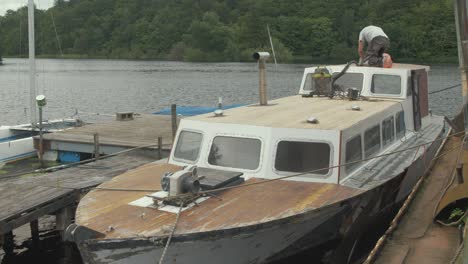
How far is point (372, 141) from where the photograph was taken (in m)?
11.4

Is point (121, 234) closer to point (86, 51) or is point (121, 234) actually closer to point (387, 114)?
point (387, 114)

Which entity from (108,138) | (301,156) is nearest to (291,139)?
(301,156)

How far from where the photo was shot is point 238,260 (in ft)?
26.5

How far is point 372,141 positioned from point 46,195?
706 centimetres

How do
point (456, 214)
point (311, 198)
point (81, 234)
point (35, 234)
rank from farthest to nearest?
point (35, 234)
point (456, 214)
point (311, 198)
point (81, 234)

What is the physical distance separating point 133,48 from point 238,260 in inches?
4704

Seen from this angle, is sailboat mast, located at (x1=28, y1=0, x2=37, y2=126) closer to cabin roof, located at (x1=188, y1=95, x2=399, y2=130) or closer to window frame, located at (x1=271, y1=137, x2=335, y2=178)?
cabin roof, located at (x1=188, y1=95, x2=399, y2=130)

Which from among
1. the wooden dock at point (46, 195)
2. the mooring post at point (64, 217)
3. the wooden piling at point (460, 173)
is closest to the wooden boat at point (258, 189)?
the wooden piling at point (460, 173)

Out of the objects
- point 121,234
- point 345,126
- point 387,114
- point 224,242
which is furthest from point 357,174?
point 121,234

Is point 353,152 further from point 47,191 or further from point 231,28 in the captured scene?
point 231,28

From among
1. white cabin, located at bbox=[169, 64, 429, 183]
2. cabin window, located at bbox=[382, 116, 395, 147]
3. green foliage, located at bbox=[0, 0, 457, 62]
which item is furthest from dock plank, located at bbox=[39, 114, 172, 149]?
green foliage, located at bbox=[0, 0, 457, 62]

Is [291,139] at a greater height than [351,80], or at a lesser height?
lesser

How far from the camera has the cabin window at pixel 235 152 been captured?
989cm

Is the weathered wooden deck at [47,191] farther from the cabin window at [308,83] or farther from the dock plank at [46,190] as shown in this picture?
the cabin window at [308,83]
